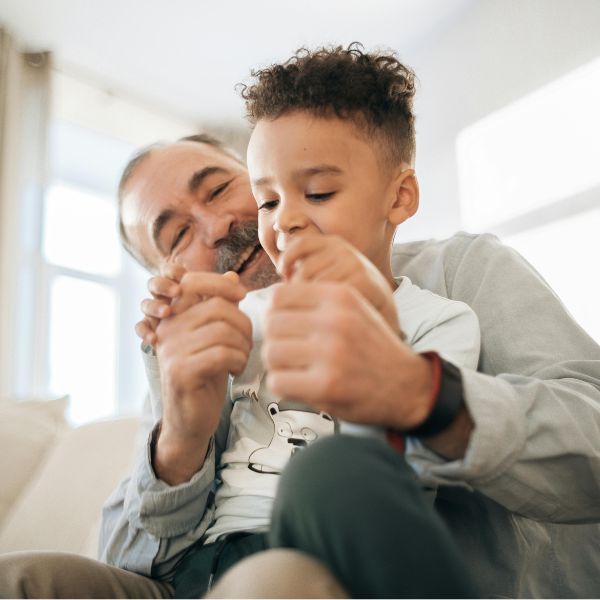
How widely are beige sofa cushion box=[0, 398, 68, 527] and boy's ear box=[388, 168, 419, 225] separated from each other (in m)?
1.24

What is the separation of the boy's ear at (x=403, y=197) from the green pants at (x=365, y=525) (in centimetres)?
56

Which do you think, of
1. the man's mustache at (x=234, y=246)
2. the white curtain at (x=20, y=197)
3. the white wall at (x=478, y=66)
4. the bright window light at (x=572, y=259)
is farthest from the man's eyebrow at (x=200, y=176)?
the white curtain at (x=20, y=197)

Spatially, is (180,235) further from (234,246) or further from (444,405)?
(444,405)

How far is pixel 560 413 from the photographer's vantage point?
25.3 inches

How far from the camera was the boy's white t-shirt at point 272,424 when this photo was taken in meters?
0.81

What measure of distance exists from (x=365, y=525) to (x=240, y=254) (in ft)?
3.18

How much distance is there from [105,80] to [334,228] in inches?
146

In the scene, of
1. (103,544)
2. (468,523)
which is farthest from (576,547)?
(103,544)

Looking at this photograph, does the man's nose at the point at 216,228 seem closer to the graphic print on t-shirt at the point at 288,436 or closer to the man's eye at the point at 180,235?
the man's eye at the point at 180,235

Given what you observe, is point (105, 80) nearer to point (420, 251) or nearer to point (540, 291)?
point (420, 251)

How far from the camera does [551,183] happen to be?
10.1 feet

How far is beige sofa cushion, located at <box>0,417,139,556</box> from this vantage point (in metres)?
1.47

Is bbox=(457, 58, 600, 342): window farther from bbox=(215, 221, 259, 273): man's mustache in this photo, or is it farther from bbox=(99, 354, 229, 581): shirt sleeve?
bbox=(99, 354, 229, 581): shirt sleeve

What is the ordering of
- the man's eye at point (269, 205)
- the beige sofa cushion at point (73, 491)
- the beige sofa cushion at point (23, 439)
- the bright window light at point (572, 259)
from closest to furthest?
the man's eye at point (269, 205)
the beige sofa cushion at point (73, 491)
the beige sofa cushion at point (23, 439)
the bright window light at point (572, 259)
